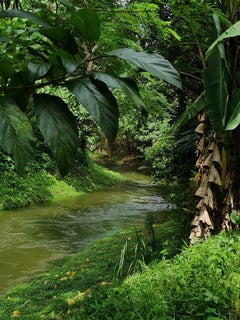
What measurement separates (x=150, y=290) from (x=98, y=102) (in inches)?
101

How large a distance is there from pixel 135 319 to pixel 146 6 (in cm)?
193

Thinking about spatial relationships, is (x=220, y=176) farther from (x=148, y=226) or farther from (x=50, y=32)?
(x=50, y=32)

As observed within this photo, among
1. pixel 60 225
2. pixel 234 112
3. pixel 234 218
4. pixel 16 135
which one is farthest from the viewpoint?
pixel 60 225

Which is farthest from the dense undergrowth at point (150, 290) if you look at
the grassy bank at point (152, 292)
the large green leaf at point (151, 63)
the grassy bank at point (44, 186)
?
the grassy bank at point (44, 186)

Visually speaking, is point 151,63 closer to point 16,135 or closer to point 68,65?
point 68,65

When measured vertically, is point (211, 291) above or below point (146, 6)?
below

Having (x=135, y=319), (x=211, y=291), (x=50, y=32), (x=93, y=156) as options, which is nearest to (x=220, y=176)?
(x=211, y=291)

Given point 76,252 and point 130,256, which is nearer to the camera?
point 130,256

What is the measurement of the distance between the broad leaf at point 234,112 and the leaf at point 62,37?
197 centimetres

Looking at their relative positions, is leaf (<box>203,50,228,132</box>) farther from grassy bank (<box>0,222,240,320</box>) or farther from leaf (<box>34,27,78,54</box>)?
leaf (<box>34,27,78,54</box>)

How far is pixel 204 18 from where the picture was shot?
132 inches

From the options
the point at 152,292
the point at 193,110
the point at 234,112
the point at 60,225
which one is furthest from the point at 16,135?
the point at 60,225

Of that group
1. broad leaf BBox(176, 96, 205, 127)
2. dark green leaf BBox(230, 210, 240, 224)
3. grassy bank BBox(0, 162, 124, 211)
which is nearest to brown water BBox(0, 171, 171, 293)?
grassy bank BBox(0, 162, 124, 211)

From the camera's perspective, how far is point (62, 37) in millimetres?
664
